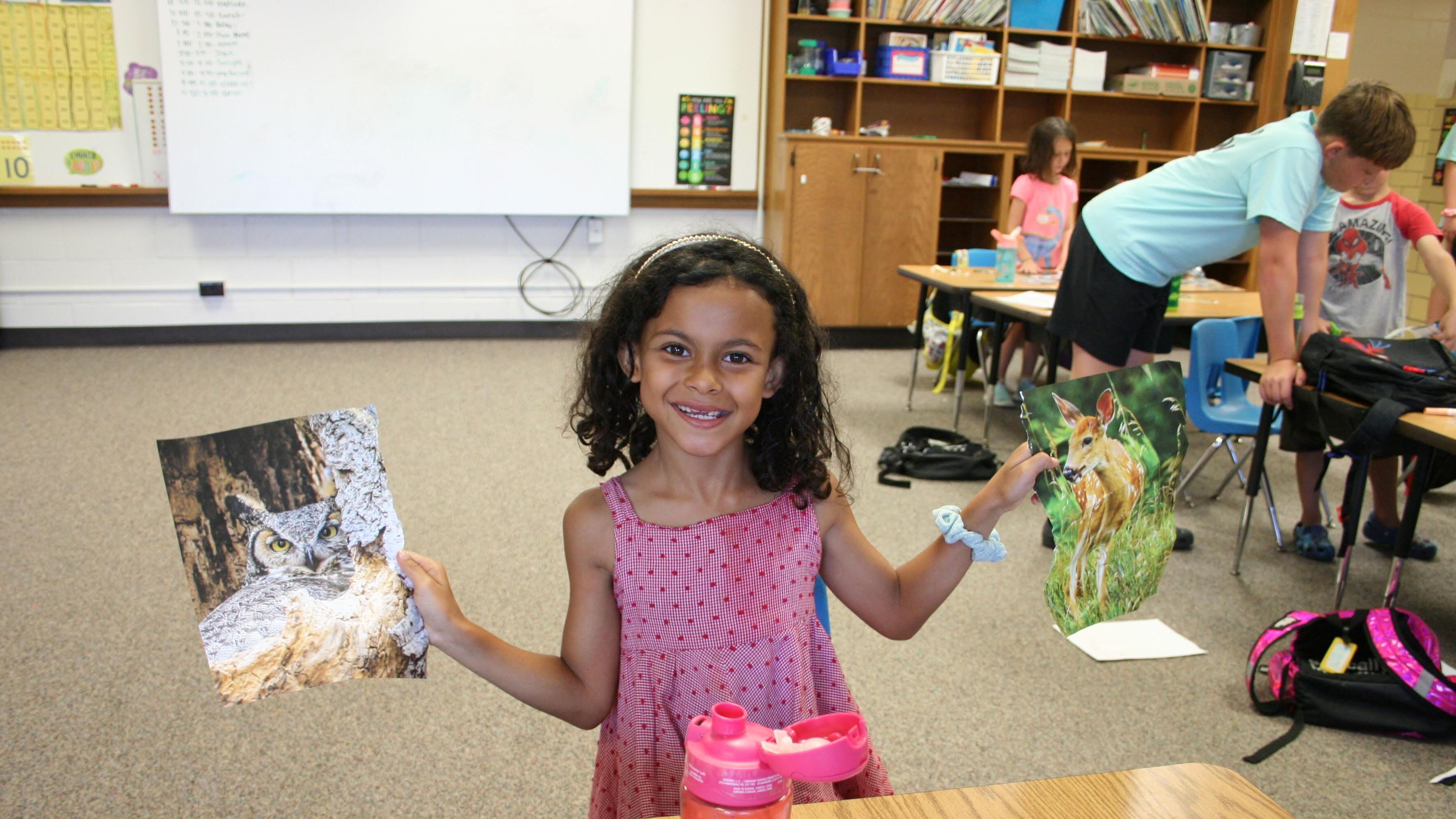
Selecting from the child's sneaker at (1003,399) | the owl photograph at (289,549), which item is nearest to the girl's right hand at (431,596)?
the owl photograph at (289,549)

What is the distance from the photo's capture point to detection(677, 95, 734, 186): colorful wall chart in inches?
241

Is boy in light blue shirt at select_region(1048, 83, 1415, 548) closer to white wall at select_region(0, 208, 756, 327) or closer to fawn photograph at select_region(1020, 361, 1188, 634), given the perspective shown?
fawn photograph at select_region(1020, 361, 1188, 634)

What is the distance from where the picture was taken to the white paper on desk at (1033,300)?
12.2 feet

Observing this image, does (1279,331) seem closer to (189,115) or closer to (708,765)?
(708,765)

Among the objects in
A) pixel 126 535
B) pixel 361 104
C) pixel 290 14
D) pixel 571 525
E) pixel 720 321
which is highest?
pixel 290 14

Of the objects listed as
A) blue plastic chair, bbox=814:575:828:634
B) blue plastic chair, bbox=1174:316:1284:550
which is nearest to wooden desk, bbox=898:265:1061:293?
blue plastic chair, bbox=1174:316:1284:550

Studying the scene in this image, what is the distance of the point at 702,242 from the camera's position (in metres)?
1.13

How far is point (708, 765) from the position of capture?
64 cm

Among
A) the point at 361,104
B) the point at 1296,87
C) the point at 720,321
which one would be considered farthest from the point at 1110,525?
the point at 361,104

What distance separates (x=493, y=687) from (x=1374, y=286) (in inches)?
118

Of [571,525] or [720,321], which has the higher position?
[720,321]

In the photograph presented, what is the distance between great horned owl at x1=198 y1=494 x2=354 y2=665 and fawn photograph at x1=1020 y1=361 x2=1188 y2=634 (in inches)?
24.0

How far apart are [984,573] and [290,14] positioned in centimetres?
474

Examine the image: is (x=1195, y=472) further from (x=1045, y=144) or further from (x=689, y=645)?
(x=689, y=645)
